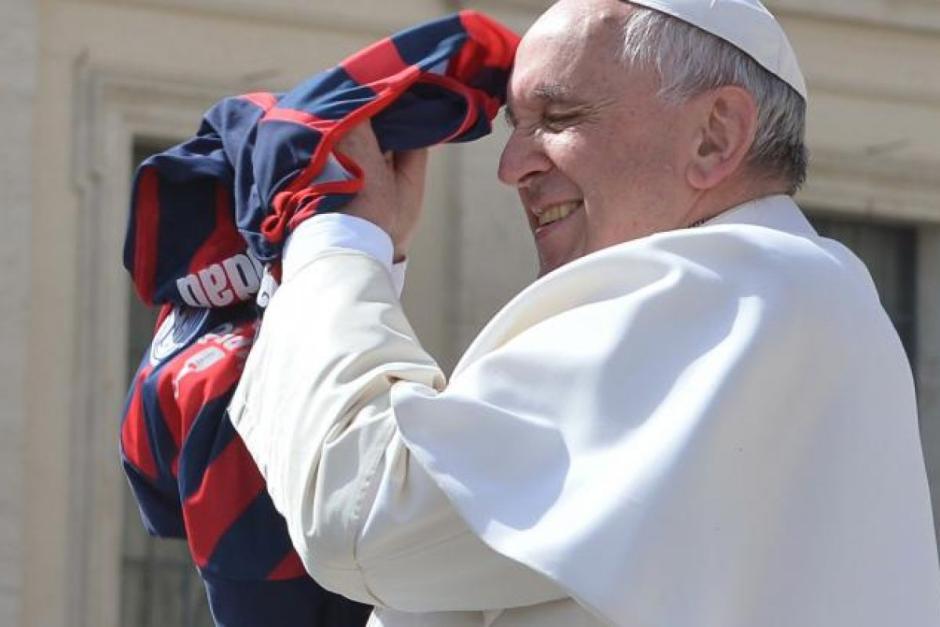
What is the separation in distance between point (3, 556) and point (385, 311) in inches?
262

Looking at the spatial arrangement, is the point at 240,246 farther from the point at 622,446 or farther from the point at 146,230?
the point at 622,446

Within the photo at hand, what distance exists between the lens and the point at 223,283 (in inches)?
147

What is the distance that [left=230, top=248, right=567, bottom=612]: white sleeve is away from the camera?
3166 millimetres

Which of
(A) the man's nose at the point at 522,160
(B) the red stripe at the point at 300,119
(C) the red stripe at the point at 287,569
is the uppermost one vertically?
(A) the man's nose at the point at 522,160

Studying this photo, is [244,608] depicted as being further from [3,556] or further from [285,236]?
[3,556]

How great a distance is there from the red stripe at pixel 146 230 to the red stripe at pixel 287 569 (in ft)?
1.29

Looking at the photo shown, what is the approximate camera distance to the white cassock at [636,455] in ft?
10.2

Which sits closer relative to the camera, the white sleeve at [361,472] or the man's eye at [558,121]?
the white sleeve at [361,472]

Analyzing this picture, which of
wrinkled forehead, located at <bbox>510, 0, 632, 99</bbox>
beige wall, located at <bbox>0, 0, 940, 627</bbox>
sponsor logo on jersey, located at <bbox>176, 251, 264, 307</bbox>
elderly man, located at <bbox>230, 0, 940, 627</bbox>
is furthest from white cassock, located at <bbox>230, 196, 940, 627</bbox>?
beige wall, located at <bbox>0, 0, 940, 627</bbox>

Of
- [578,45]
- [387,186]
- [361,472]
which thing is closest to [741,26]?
[578,45]

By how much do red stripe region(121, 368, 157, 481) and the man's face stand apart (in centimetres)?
56

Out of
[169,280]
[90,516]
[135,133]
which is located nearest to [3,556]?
[90,516]

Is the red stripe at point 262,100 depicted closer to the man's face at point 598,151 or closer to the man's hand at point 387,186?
the man's hand at point 387,186

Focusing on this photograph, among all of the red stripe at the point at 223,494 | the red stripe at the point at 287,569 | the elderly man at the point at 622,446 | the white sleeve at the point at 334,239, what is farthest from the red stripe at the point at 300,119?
the red stripe at the point at 287,569
